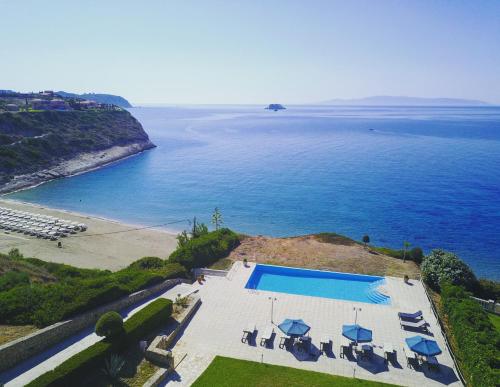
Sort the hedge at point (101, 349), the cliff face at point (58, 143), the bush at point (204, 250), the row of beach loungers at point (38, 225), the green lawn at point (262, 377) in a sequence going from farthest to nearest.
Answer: the cliff face at point (58, 143), the row of beach loungers at point (38, 225), the bush at point (204, 250), the green lawn at point (262, 377), the hedge at point (101, 349)

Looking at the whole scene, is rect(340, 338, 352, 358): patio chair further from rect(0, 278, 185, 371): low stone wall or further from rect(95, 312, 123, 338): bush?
rect(0, 278, 185, 371): low stone wall

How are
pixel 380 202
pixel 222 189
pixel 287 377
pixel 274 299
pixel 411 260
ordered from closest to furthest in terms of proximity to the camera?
pixel 287 377 → pixel 274 299 → pixel 411 260 → pixel 380 202 → pixel 222 189

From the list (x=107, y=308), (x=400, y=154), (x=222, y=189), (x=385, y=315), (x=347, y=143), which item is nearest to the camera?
(x=107, y=308)

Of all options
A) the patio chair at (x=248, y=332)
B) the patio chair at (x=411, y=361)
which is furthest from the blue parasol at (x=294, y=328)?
the patio chair at (x=411, y=361)

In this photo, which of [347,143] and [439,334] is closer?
[439,334]

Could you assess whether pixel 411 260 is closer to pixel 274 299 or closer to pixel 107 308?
pixel 274 299

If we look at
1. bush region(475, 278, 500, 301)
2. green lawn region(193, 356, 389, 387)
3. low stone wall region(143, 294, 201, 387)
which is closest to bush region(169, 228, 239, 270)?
low stone wall region(143, 294, 201, 387)

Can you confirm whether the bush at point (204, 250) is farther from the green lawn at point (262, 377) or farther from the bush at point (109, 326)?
the green lawn at point (262, 377)

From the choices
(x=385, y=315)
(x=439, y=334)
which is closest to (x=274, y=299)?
(x=385, y=315)
